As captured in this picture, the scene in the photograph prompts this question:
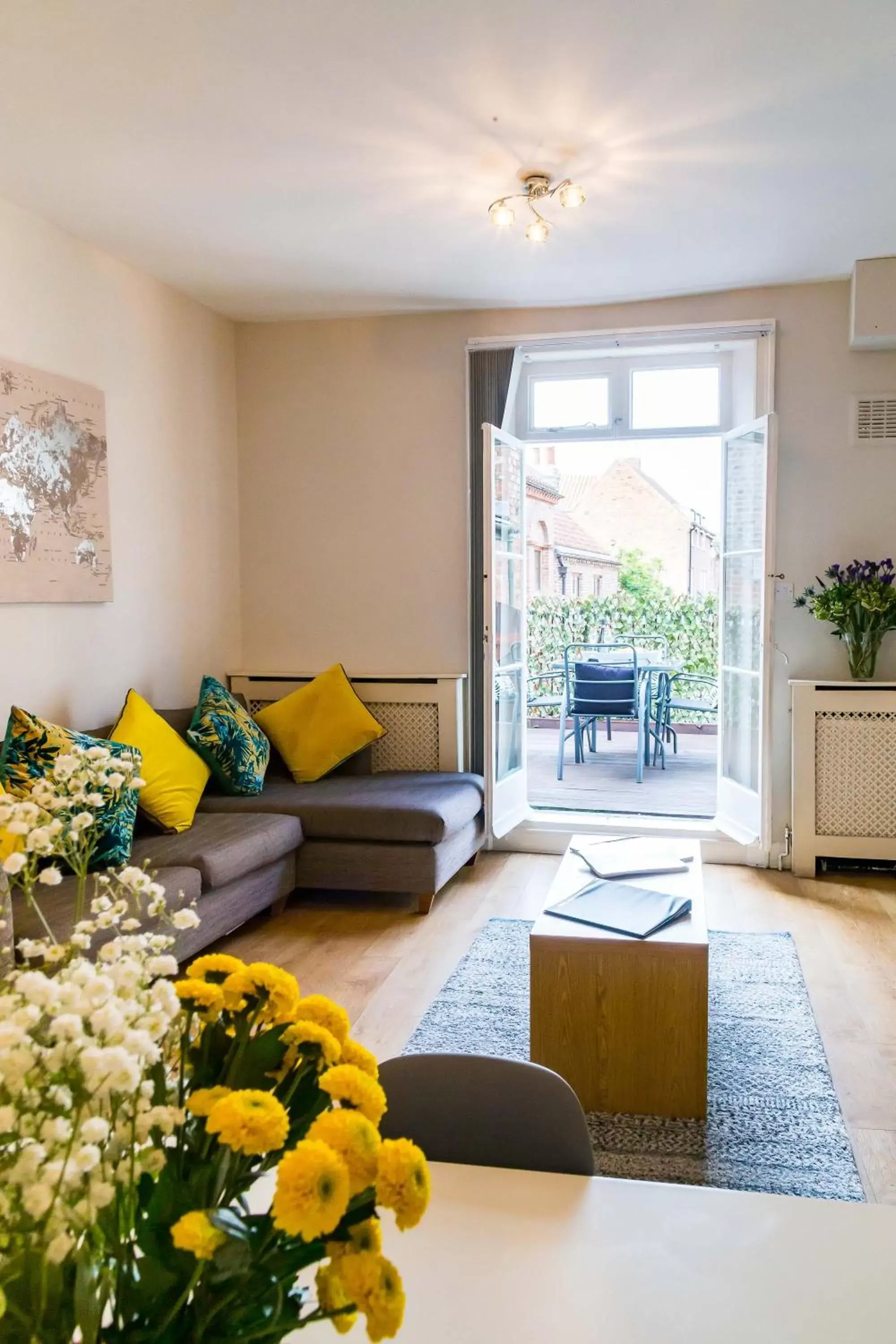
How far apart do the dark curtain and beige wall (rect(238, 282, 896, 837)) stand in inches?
2.4

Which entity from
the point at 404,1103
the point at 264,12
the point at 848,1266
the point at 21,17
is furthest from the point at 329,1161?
the point at 21,17

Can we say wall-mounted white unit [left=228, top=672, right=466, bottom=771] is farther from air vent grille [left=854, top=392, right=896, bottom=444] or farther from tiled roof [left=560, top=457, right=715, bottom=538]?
tiled roof [left=560, top=457, right=715, bottom=538]

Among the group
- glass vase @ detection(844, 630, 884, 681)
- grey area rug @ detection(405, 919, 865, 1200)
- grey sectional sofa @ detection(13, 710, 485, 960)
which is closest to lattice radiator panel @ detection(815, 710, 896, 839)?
glass vase @ detection(844, 630, 884, 681)

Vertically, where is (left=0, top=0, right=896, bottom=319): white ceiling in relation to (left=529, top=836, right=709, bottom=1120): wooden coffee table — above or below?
above

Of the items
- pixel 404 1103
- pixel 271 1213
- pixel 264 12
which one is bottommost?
pixel 404 1103

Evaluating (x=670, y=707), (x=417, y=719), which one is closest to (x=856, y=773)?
(x=417, y=719)

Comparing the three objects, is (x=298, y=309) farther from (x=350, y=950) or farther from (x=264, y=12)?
(x=350, y=950)

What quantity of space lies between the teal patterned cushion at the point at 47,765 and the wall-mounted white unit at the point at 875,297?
3.51 metres

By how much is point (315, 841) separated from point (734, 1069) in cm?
199

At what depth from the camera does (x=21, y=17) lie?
2438 mm

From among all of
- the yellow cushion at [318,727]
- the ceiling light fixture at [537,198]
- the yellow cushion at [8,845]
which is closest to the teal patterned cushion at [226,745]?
the yellow cushion at [318,727]

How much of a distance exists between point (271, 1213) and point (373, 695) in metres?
4.53

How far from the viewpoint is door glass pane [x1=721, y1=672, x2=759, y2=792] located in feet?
15.3

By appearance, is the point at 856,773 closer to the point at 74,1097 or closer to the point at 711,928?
the point at 711,928
